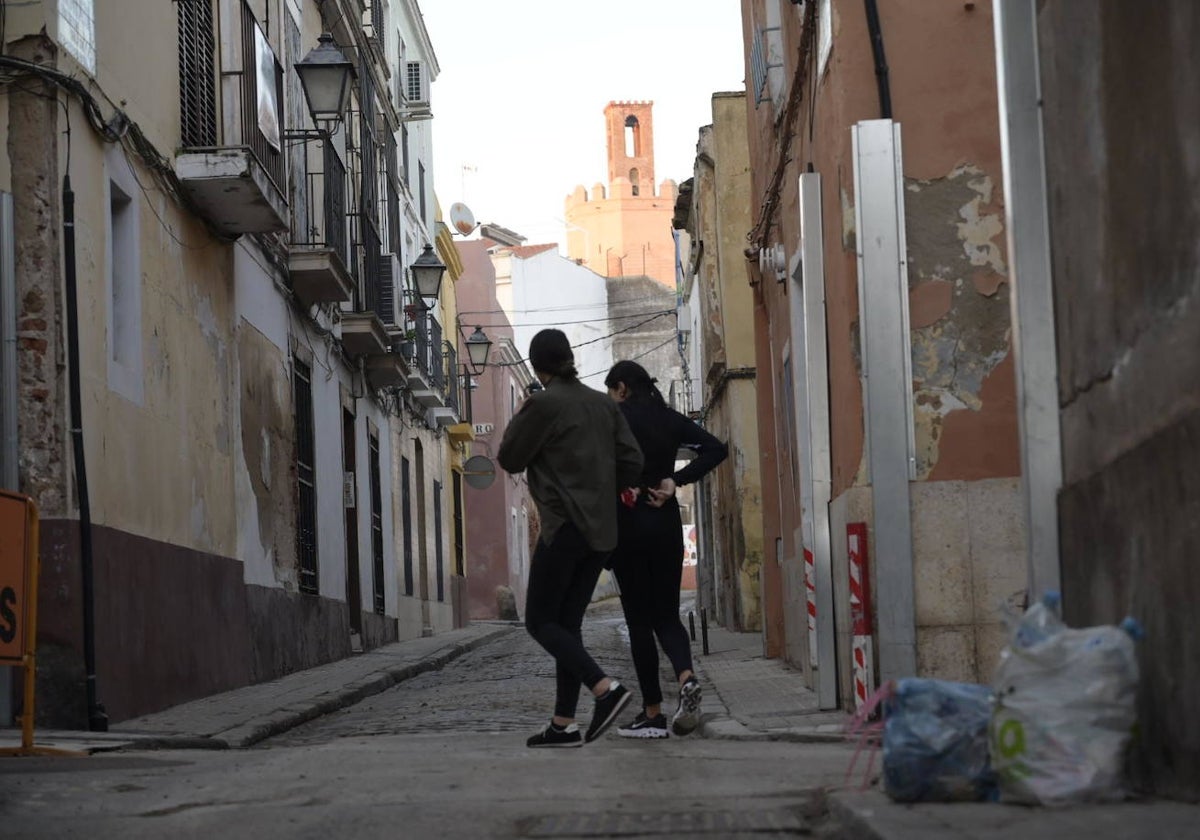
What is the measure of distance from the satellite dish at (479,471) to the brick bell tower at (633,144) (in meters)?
67.3

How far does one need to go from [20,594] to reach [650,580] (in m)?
2.84

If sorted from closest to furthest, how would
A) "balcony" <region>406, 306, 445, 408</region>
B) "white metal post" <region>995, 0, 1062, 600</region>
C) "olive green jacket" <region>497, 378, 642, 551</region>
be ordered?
"white metal post" <region>995, 0, 1062, 600</region> → "olive green jacket" <region>497, 378, 642, 551</region> → "balcony" <region>406, 306, 445, 408</region>

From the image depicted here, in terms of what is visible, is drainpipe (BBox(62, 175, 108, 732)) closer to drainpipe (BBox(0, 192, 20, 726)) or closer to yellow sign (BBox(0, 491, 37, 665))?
drainpipe (BBox(0, 192, 20, 726))

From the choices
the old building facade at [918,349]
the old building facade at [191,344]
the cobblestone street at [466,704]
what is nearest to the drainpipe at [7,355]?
the old building facade at [191,344]

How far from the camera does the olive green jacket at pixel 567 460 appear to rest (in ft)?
27.0

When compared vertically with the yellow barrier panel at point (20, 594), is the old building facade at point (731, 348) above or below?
above

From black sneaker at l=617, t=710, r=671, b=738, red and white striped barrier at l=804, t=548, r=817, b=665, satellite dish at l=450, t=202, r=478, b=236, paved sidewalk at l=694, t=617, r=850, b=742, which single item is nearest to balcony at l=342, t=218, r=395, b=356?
paved sidewalk at l=694, t=617, r=850, b=742

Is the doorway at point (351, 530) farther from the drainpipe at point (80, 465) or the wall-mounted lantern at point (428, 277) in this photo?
the drainpipe at point (80, 465)

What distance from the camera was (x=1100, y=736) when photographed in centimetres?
472

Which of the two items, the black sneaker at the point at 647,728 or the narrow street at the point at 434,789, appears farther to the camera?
the black sneaker at the point at 647,728

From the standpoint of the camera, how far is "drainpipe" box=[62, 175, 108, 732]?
1019 centimetres

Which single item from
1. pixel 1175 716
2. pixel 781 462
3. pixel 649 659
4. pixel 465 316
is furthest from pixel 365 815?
pixel 465 316

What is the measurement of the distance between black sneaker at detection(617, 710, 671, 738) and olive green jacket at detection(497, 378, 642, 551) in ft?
2.95

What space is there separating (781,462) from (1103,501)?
31.1 feet
